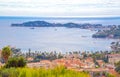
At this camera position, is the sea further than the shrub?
Yes

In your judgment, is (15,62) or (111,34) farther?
(111,34)

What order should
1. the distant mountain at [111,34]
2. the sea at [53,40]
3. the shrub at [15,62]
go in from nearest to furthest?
the shrub at [15,62] → the sea at [53,40] → the distant mountain at [111,34]

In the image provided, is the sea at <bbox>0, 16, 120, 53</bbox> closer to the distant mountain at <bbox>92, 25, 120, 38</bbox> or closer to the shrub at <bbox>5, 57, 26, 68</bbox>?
the distant mountain at <bbox>92, 25, 120, 38</bbox>

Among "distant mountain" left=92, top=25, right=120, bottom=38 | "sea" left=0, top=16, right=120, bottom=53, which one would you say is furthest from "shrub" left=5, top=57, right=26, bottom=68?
"distant mountain" left=92, top=25, right=120, bottom=38

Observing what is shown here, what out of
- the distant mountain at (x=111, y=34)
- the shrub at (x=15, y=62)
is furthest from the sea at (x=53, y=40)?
the shrub at (x=15, y=62)

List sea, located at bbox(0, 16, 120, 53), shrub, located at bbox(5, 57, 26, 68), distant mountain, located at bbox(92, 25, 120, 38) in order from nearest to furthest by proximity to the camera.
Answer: shrub, located at bbox(5, 57, 26, 68) → sea, located at bbox(0, 16, 120, 53) → distant mountain, located at bbox(92, 25, 120, 38)

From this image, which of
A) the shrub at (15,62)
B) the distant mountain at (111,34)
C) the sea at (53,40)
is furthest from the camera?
the distant mountain at (111,34)

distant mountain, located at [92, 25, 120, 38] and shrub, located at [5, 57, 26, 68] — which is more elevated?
distant mountain, located at [92, 25, 120, 38]

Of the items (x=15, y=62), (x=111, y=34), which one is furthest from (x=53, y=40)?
(x=15, y=62)

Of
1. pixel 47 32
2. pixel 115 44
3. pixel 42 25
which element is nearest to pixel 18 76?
pixel 115 44

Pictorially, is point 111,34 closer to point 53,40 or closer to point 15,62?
point 53,40

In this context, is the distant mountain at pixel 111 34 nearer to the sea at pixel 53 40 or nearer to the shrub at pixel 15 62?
the sea at pixel 53 40

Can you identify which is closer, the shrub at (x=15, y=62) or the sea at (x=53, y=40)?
the shrub at (x=15, y=62)
